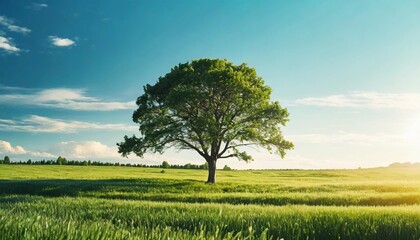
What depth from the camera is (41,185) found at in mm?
39312

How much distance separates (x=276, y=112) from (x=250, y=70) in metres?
5.61

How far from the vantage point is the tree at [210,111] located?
40.6 metres

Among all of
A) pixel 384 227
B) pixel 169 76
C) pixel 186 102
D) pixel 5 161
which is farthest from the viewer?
pixel 5 161

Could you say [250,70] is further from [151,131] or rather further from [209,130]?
[151,131]

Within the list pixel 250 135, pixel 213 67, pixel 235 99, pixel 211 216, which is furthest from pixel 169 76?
pixel 211 216

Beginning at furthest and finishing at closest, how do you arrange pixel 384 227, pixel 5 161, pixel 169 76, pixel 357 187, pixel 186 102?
1. pixel 5 161
2. pixel 169 76
3. pixel 186 102
4. pixel 357 187
5. pixel 384 227

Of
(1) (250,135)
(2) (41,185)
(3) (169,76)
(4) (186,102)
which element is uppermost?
(3) (169,76)

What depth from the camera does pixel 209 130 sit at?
39156 mm

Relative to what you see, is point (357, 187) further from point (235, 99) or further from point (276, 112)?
point (235, 99)

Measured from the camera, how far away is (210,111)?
4269cm

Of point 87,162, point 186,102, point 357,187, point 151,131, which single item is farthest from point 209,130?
point 87,162

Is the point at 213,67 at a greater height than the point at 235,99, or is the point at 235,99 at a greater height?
the point at 213,67

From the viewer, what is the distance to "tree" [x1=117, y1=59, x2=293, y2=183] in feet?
133

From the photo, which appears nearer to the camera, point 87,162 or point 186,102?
point 186,102
